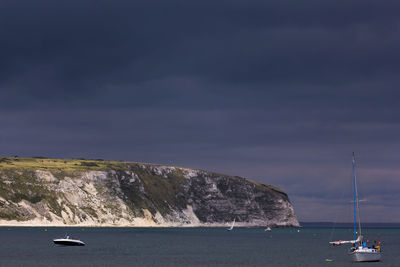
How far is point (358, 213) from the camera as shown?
113375 millimetres

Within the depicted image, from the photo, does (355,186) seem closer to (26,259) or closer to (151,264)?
(151,264)

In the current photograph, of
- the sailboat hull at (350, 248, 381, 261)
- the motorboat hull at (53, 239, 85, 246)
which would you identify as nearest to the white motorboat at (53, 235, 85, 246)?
the motorboat hull at (53, 239, 85, 246)

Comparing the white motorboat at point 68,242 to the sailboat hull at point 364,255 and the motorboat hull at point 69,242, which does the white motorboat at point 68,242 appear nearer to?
the motorboat hull at point 69,242

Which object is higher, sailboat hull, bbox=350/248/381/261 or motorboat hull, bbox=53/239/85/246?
motorboat hull, bbox=53/239/85/246

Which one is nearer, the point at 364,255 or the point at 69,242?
the point at 364,255

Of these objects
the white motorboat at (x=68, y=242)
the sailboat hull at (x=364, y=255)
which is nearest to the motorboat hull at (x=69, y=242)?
the white motorboat at (x=68, y=242)

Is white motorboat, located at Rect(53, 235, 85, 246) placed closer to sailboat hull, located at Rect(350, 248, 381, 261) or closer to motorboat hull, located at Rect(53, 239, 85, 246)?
motorboat hull, located at Rect(53, 239, 85, 246)

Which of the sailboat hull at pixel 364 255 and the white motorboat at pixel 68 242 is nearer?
the sailboat hull at pixel 364 255

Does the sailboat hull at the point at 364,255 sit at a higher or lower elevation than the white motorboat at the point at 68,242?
lower

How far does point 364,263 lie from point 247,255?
2875 centimetres

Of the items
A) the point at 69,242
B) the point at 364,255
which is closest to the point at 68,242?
the point at 69,242

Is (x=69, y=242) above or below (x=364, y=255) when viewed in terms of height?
above

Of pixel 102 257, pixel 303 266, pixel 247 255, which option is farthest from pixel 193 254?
pixel 303 266

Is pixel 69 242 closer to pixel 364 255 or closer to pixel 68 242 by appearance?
pixel 68 242
